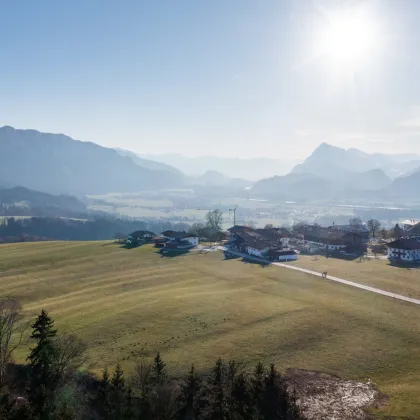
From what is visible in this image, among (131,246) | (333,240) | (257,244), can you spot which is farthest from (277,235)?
(131,246)

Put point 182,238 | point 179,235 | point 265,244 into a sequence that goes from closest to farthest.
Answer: point 265,244, point 182,238, point 179,235

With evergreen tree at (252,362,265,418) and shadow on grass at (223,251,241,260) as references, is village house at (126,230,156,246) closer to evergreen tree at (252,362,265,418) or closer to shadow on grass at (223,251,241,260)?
shadow on grass at (223,251,241,260)

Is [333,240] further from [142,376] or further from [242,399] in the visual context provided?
[142,376]

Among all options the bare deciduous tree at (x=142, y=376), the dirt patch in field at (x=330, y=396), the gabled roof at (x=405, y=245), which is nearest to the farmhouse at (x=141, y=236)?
the gabled roof at (x=405, y=245)

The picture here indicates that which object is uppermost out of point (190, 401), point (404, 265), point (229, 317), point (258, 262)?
point (404, 265)

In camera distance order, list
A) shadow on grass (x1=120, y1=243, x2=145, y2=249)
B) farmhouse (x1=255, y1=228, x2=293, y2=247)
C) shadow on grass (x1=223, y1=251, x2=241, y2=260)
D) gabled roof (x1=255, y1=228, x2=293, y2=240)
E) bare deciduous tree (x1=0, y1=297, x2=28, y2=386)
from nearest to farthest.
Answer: bare deciduous tree (x1=0, y1=297, x2=28, y2=386)
shadow on grass (x1=223, y1=251, x2=241, y2=260)
shadow on grass (x1=120, y1=243, x2=145, y2=249)
farmhouse (x1=255, y1=228, x2=293, y2=247)
gabled roof (x1=255, y1=228, x2=293, y2=240)

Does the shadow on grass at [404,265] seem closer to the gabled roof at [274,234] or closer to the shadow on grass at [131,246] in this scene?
the gabled roof at [274,234]

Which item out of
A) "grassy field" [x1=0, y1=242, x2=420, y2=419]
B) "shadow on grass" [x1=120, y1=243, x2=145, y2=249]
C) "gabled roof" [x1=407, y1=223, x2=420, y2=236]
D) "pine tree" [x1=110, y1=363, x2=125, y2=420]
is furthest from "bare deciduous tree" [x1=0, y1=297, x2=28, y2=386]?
"gabled roof" [x1=407, y1=223, x2=420, y2=236]
